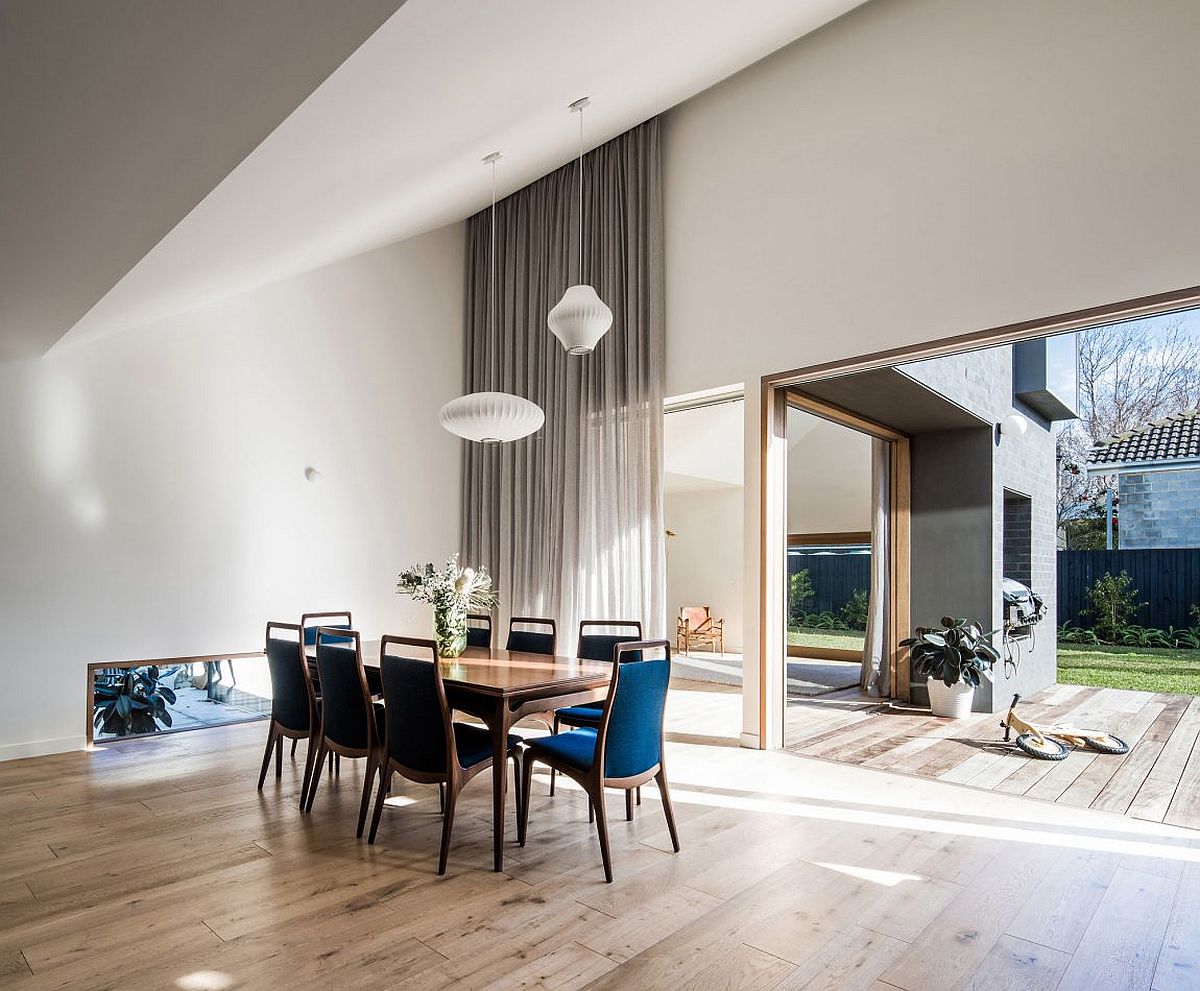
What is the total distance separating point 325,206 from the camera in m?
2.96

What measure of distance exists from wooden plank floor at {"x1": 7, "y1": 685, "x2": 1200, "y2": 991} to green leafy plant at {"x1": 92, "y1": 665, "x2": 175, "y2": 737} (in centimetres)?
90

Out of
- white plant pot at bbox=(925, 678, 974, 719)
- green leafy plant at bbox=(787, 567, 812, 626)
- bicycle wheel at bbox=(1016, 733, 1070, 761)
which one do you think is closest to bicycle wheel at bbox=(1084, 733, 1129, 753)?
bicycle wheel at bbox=(1016, 733, 1070, 761)

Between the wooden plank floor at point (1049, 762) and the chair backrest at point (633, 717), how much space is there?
6.93 feet

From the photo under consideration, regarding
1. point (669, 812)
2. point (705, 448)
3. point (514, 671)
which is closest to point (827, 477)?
point (705, 448)

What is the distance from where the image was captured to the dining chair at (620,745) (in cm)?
292

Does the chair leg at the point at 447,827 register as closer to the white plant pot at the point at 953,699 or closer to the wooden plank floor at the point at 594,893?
the wooden plank floor at the point at 594,893

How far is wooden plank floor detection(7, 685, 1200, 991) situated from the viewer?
222 centimetres

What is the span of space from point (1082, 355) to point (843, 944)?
15.8ft

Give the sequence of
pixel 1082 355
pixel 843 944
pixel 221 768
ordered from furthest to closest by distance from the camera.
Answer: pixel 1082 355, pixel 221 768, pixel 843 944

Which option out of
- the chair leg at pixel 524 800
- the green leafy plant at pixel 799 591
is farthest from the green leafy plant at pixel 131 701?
the green leafy plant at pixel 799 591

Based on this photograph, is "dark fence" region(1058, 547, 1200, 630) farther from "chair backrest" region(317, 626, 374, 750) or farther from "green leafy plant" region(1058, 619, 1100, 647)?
"chair backrest" region(317, 626, 374, 750)

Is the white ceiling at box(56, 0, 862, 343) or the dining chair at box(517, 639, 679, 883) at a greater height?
the white ceiling at box(56, 0, 862, 343)

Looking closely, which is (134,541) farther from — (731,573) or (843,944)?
(731,573)

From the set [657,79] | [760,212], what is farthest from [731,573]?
[657,79]
